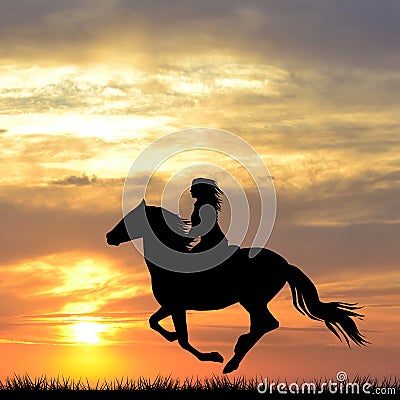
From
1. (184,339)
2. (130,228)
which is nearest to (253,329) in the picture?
(184,339)

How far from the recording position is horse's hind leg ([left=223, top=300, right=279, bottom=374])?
16109 millimetres

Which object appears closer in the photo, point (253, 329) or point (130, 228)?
point (130, 228)

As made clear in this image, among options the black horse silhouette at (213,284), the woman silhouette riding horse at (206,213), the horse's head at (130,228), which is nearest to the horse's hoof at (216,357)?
the black horse silhouette at (213,284)

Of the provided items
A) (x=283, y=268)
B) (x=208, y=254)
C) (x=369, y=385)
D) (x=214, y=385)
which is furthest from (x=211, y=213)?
(x=369, y=385)

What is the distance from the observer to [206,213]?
15.8 meters

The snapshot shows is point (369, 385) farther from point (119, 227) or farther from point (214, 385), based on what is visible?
point (119, 227)

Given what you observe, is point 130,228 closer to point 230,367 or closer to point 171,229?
point 171,229

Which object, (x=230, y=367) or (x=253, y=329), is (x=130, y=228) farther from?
(x=230, y=367)

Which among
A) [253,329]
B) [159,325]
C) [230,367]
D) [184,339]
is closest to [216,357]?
[230,367]

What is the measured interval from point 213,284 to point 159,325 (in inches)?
49.1

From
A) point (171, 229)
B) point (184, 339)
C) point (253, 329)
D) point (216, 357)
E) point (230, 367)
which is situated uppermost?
point (171, 229)

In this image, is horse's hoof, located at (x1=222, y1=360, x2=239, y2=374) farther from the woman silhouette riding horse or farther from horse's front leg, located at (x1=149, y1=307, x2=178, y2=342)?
the woman silhouette riding horse

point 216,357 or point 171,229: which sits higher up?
point 171,229

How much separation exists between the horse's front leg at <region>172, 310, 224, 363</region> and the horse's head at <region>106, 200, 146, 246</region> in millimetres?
1579
